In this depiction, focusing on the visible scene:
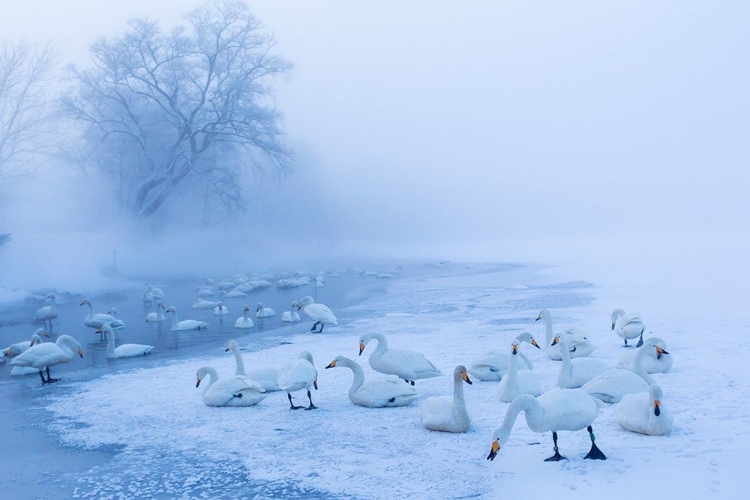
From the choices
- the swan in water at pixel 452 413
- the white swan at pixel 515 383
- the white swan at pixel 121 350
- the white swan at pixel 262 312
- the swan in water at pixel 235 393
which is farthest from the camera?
the white swan at pixel 262 312

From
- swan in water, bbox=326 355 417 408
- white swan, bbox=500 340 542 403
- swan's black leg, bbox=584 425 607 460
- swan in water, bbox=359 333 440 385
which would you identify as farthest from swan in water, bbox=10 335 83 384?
swan's black leg, bbox=584 425 607 460

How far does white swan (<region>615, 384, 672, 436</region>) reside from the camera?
5.57m

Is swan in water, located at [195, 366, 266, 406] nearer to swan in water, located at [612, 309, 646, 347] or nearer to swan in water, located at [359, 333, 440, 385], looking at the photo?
swan in water, located at [359, 333, 440, 385]

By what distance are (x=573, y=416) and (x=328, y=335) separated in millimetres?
8617

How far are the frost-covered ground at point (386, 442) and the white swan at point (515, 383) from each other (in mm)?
154

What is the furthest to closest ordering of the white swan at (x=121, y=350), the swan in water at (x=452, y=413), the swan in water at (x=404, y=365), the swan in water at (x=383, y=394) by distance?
the white swan at (x=121, y=350), the swan in water at (x=404, y=365), the swan in water at (x=383, y=394), the swan in water at (x=452, y=413)

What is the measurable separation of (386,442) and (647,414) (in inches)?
87.8

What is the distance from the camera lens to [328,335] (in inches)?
531

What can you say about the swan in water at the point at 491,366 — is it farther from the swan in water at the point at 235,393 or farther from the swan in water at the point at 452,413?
the swan in water at the point at 235,393

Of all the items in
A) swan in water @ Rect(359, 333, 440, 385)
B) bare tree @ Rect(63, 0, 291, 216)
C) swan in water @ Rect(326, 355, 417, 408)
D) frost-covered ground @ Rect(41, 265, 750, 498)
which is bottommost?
frost-covered ground @ Rect(41, 265, 750, 498)

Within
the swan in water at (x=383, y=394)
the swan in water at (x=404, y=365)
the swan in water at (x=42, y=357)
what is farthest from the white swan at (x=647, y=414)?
the swan in water at (x=42, y=357)

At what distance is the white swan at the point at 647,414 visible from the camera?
5566mm

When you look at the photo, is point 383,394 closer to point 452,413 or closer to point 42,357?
point 452,413

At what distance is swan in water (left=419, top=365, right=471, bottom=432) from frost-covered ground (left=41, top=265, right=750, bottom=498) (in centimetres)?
9
